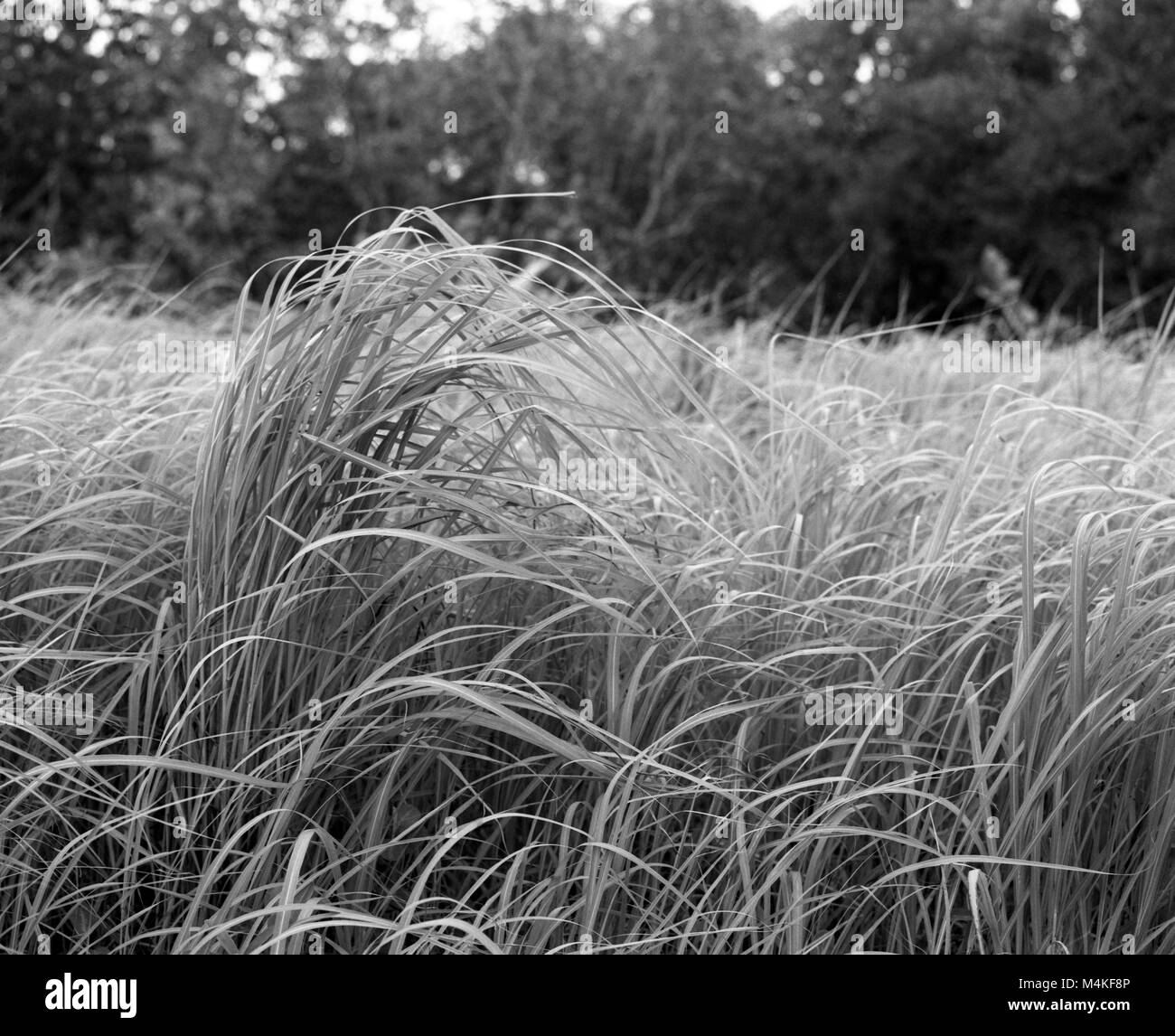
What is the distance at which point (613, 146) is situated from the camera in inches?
492

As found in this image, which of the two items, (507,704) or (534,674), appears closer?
(507,704)

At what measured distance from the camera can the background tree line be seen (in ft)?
38.7

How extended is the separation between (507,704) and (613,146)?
11.6 metres

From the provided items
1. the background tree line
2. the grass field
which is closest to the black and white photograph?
the grass field

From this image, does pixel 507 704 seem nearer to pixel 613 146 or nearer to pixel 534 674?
pixel 534 674

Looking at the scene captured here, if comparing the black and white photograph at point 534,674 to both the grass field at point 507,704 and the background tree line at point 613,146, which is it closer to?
the grass field at point 507,704

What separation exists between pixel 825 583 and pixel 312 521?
0.99 meters

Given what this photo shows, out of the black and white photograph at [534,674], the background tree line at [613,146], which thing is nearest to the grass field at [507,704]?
the black and white photograph at [534,674]

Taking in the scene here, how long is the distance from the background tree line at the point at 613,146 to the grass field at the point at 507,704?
350 inches

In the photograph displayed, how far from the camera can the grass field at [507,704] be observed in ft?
5.43

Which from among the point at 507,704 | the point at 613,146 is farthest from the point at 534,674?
the point at 613,146

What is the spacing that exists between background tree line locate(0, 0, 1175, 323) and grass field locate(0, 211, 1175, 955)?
8.88 metres
